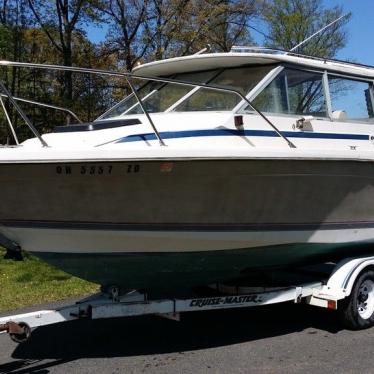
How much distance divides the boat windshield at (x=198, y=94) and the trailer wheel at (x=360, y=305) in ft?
6.83

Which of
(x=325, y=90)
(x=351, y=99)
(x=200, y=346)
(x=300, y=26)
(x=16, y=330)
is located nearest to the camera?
(x=16, y=330)

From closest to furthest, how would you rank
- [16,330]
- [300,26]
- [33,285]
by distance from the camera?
[16,330]
[33,285]
[300,26]

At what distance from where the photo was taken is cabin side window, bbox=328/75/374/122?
6051 mm

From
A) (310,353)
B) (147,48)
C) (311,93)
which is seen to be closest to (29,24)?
(147,48)

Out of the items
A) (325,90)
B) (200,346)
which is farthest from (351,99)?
(200,346)

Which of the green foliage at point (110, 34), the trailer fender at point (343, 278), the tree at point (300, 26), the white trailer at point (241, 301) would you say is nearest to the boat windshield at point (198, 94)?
the white trailer at point (241, 301)

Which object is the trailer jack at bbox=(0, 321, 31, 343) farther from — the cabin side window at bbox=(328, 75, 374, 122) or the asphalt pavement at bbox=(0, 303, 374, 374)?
the cabin side window at bbox=(328, 75, 374, 122)

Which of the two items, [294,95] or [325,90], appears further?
[325,90]

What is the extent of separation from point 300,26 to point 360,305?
74.5 ft

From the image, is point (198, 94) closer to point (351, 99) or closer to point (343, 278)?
point (351, 99)

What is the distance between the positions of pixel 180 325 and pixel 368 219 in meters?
2.15

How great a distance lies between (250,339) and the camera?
536cm

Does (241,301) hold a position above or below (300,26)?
below

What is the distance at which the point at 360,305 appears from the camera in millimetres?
5727
